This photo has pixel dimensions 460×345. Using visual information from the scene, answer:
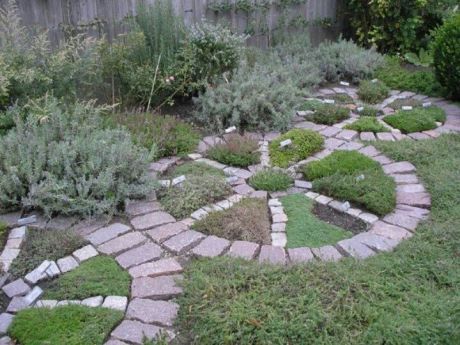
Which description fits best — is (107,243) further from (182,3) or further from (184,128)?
(182,3)

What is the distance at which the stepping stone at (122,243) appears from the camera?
10.7ft

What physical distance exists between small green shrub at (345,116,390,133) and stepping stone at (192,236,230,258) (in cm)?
234

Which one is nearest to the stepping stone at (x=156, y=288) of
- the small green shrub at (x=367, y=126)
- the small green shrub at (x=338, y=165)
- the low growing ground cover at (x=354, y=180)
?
the low growing ground cover at (x=354, y=180)

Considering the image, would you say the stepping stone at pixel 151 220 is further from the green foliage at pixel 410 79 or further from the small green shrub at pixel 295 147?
the green foliage at pixel 410 79

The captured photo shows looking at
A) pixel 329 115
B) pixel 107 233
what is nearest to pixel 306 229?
pixel 107 233

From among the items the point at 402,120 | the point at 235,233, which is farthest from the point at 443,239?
the point at 402,120

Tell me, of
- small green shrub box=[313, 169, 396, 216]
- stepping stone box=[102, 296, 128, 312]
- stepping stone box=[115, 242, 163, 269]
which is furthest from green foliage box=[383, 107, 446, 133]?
stepping stone box=[102, 296, 128, 312]

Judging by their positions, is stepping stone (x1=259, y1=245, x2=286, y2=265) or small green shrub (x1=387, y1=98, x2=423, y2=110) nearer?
stepping stone (x1=259, y1=245, x2=286, y2=265)

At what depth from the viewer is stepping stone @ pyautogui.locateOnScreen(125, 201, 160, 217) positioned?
3.70 m

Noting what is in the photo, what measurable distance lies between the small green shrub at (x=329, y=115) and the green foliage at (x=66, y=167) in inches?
82.5

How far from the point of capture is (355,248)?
3277mm

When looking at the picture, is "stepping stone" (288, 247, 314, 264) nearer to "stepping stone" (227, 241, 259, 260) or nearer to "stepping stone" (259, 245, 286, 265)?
"stepping stone" (259, 245, 286, 265)

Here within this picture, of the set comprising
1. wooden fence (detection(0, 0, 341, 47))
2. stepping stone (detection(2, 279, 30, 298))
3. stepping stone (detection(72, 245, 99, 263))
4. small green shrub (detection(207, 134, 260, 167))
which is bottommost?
stepping stone (detection(2, 279, 30, 298))

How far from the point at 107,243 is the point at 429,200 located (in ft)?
7.68
